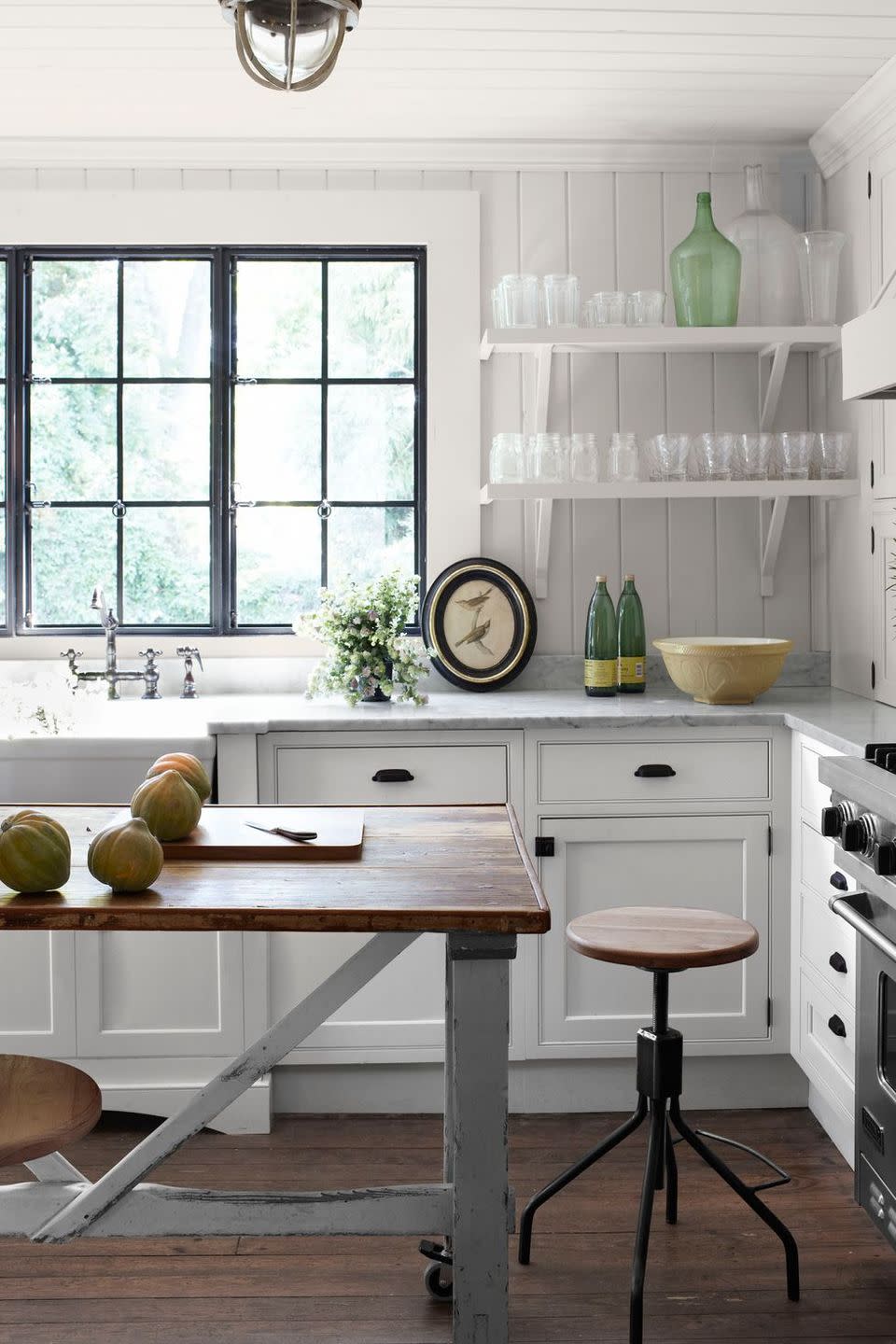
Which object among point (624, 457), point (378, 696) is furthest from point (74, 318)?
point (624, 457)

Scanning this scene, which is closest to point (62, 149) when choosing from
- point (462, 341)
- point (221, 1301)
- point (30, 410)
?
point (30, 410)

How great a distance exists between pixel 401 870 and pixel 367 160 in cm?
261

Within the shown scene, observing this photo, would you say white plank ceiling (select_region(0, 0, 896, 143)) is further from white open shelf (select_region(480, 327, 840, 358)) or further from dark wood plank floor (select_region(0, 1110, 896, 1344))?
dark wood plank floor (select_region(0, 1110, 896, 1344))

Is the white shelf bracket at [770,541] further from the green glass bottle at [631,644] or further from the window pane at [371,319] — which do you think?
the window pane at [371,319]

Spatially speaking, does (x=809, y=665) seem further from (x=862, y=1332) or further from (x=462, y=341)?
(x=862, y=1332)

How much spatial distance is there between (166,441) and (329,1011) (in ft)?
7.66

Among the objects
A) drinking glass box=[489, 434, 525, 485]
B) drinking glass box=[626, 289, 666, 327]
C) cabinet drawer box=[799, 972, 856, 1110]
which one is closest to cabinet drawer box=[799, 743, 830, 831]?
cabinet drawer box=[799, 972, 856, 1110]

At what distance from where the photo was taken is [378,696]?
3543 mm

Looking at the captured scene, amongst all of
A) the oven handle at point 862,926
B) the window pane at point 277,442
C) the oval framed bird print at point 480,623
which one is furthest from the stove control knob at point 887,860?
the window pane at point 277,442

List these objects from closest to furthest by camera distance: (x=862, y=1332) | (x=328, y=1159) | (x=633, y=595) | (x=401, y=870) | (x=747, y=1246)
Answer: (x=401, y=870) → (x=862, y=1332) → (x=747, y=1246) → (x=328, y=1159) → (x=633, y=595)

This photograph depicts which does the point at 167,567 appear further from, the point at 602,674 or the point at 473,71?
the point at 473,71

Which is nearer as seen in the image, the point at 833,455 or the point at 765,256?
the point at 833,455

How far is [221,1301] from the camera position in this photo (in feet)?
7.91

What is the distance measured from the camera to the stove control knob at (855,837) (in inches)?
90.2
